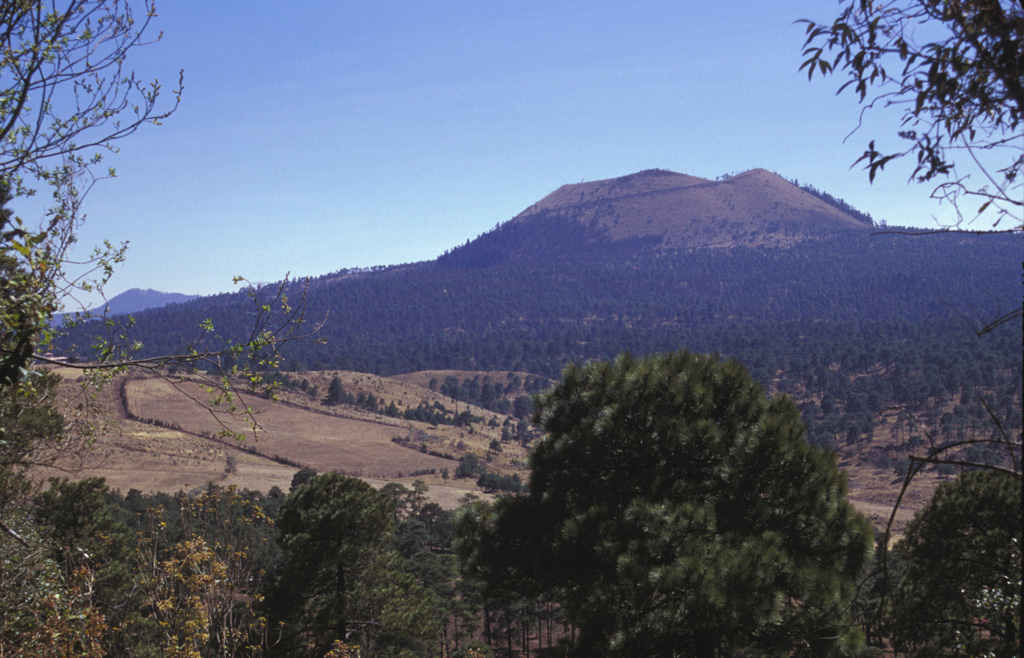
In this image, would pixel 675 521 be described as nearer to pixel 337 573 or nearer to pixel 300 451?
pixel 337 573

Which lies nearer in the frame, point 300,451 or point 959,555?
point 959,555

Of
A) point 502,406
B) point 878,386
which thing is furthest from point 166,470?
point 878,386

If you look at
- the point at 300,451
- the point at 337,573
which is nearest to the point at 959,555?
the point at 337,573

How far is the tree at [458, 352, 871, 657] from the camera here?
7738mm

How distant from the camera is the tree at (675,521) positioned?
7738 millimetres

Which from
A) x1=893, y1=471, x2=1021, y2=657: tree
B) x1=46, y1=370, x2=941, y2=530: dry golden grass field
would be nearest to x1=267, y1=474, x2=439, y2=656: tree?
x1=893, y1=471, x2=1021, y2=657: tree

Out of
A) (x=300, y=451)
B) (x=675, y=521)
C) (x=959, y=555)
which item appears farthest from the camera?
Answer: (x=300, y=451)

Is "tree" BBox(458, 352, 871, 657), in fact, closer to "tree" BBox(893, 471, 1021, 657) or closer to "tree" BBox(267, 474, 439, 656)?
"tree" BBox(893, 471, 1021, 657)

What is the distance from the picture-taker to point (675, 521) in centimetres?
812

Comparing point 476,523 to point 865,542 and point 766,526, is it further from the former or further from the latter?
point 865,542

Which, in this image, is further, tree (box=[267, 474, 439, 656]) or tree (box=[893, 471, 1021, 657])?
tree (box=[267, 474, 439, 656])

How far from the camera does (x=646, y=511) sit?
8.18m

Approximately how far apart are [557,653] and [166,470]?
7661 cm

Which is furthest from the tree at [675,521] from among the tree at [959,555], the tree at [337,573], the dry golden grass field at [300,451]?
the dry golden grass field at [300,451]
